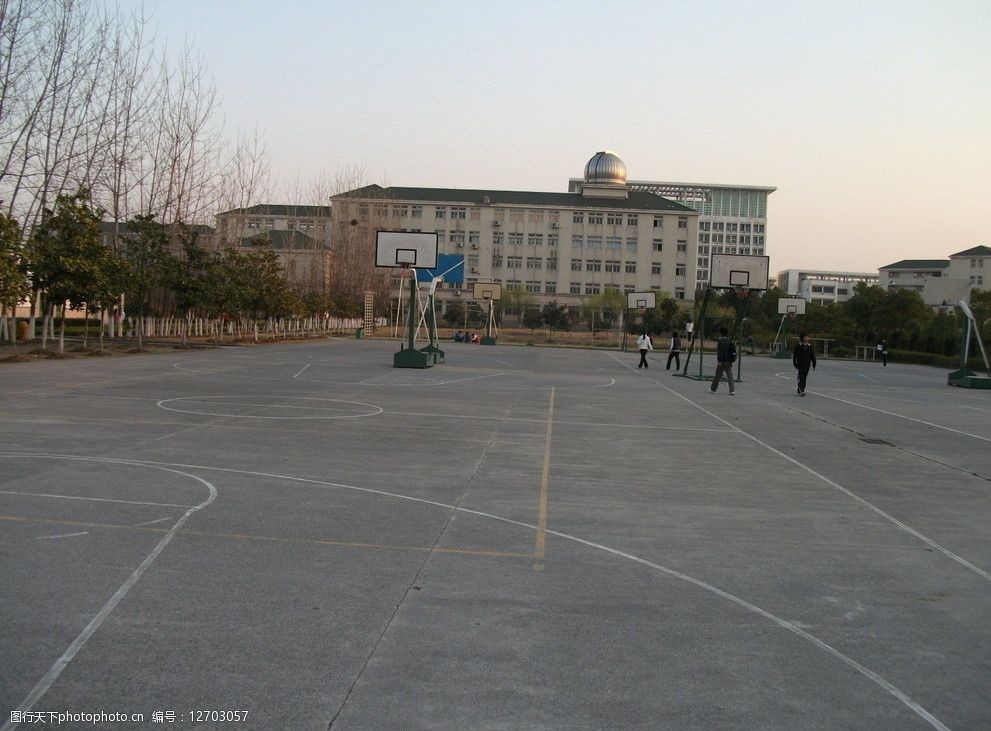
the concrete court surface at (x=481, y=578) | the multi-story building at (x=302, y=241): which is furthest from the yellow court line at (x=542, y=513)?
the multi-story building at (x=302, y=241)

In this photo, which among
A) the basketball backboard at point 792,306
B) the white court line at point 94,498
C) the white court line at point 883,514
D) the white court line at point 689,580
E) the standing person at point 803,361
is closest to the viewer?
the white court line at point 689,580

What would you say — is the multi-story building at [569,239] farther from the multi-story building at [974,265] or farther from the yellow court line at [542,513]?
the yellow court line at [542,513]

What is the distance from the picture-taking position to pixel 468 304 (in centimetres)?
11288

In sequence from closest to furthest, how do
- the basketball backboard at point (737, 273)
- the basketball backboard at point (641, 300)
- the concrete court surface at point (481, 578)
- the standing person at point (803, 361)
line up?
the concrete court surface at point (481, 578) → the standing person at point (803, 361) → the basketball backboard at point (737, 273) → the basketball backboard at point (641, 300)

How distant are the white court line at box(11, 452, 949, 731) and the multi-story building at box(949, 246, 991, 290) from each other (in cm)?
12345

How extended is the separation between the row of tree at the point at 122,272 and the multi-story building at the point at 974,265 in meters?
94.7

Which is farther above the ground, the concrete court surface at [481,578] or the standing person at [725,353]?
the standing person at [725,353]

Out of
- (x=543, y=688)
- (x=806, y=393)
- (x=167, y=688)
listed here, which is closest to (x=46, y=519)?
(x=167, y=688)

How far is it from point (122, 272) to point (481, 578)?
30.4 m

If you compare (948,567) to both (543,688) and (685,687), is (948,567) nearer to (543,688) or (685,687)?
(685,687)

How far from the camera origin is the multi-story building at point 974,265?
119625mm

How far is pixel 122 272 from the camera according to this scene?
33.6 m

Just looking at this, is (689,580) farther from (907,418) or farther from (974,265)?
(974,265)

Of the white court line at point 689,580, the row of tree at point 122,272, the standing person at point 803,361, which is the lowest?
the white court line at point 689,580
